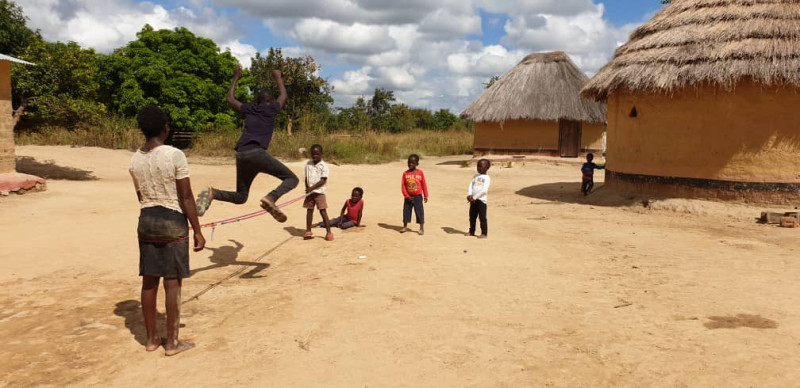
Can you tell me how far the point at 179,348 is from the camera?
3.27 meters

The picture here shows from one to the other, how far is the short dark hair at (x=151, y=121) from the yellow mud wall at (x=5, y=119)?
30.1ft

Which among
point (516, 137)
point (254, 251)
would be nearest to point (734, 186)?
point (254, 251)

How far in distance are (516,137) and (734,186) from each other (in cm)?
1187

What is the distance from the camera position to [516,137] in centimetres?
2075

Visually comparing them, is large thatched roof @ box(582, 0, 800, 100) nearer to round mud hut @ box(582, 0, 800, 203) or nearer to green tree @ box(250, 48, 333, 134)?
round mud hut @ box(582, 0, 800, 203)

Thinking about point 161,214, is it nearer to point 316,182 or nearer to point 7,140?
point 316,182

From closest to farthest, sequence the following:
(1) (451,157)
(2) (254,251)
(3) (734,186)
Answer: (2) (254,251) → (3) (734,186) → (1) (451,157)

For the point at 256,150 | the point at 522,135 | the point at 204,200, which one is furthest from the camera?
the point at 522,135

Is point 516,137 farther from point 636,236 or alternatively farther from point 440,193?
point 636,236

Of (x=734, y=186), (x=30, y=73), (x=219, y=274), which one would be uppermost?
(x=30, y=73)

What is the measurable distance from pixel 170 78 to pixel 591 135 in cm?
1728

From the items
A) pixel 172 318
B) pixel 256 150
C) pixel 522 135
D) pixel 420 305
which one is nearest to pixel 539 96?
pixel 522 135

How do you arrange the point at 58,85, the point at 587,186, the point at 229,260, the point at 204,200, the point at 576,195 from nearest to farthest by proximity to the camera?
1. the point at 204,200
2. the point at 229,260
3. the point at 587,186
4. the point at 576,195
5. the point at 58,85

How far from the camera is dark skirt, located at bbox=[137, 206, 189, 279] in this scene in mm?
3172
